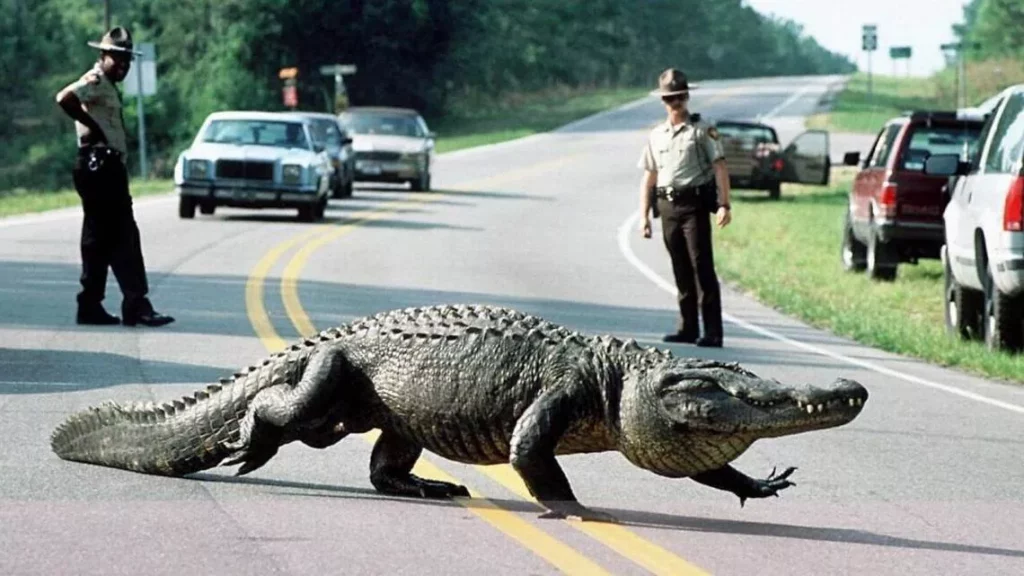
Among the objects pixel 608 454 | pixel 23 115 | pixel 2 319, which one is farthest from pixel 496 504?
pixel 23 115

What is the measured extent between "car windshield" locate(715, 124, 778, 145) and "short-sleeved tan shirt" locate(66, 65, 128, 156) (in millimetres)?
29884

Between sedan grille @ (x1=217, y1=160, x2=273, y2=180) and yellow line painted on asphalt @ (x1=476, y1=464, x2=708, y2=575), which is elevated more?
yellow line painted on asphalt @ (x1=476, y1=464, x2=708, y2=575)

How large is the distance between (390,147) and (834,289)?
74.5 ft

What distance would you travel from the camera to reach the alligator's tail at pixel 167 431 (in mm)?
8789

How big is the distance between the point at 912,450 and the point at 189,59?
269 ft

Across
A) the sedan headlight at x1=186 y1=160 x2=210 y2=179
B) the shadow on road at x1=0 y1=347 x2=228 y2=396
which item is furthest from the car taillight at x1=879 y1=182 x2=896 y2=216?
the sedan headlight at x1=186 y1=160 x2=210 y2=179

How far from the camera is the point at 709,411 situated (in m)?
7.66

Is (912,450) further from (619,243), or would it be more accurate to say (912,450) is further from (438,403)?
(619,243)

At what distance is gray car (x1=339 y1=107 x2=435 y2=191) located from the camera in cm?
4644

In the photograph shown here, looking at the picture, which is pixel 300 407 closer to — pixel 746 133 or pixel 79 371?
pixel 79 371

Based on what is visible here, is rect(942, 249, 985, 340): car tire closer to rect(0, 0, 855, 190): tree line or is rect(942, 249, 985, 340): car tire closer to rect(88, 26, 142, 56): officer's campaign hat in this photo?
rect(88, 26, 142, 56): officer's campaign hat

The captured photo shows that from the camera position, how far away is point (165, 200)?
40.3 metres

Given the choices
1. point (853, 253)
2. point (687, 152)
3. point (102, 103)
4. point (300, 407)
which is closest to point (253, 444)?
point (300, 407)

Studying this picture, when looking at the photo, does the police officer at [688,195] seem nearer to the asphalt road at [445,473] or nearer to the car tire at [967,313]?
the asphalt road at [445,473]
